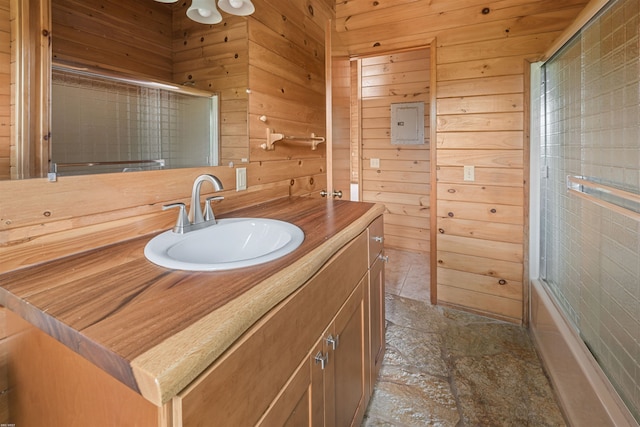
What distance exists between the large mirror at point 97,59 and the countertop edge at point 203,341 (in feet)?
2.24

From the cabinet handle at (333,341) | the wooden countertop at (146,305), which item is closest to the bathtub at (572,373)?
the cabinet handle at (333,341)

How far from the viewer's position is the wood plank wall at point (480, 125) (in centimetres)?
202

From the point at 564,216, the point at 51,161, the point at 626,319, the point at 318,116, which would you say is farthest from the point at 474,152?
the point at 51,161

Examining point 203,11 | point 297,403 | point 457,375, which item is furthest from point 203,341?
point 457,375

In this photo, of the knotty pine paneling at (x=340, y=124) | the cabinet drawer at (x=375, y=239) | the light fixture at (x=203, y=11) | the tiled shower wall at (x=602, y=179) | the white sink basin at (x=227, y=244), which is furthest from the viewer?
the knotty pine paneling at (x=340, y=124)

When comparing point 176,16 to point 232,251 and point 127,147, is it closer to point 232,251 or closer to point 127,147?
point 127,147

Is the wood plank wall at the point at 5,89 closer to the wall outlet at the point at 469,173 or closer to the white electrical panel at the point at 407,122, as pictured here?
the wall outlet at the point at 469,173

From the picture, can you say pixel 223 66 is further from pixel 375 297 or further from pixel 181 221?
pixel 375 297

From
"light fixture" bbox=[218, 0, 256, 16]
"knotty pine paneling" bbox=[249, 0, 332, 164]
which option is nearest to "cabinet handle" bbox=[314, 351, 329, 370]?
"knotty pine paneling" bbox=[249, 0, 332, 164]

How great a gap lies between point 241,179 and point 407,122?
248cm

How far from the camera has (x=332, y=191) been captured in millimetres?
2066

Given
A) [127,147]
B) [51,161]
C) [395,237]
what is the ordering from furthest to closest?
[395,237]
[127,147]
[51,161]

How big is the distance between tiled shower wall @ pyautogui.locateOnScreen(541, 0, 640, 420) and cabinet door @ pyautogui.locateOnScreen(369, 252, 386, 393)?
83 cm

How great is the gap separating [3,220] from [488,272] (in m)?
2.39
